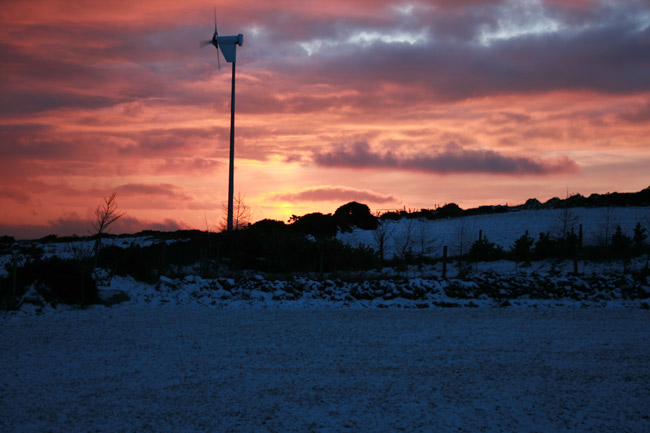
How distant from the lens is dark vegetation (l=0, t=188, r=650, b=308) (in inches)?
645

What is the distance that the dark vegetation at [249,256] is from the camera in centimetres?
1638

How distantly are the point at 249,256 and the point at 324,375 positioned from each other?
20886mm

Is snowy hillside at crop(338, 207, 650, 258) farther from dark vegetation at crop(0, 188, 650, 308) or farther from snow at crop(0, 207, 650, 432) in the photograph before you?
snow at crop(0, 207, 650, 432)

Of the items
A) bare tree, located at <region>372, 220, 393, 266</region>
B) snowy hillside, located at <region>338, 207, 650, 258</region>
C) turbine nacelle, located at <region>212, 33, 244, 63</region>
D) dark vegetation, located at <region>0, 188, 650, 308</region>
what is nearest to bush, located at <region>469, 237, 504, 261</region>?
dark vegetation, located at <region>0, 188, 650, 308</region>

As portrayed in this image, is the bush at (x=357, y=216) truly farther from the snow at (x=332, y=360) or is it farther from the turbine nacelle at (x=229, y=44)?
the snow at (x=332, y=360)

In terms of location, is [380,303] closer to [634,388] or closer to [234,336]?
[234,336]

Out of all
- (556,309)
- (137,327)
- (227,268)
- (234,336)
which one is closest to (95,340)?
(137,327)

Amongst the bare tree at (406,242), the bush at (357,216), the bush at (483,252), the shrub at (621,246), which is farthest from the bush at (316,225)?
the shrub at (621,246)

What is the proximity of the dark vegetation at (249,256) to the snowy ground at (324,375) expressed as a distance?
8.12 feet

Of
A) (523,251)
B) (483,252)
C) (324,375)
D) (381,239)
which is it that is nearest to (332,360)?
(324,375)

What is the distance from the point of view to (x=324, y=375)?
823cm

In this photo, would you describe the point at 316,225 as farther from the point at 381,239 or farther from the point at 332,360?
the point at 332,360

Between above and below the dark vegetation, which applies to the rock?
below

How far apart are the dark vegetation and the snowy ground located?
8.12 ft
